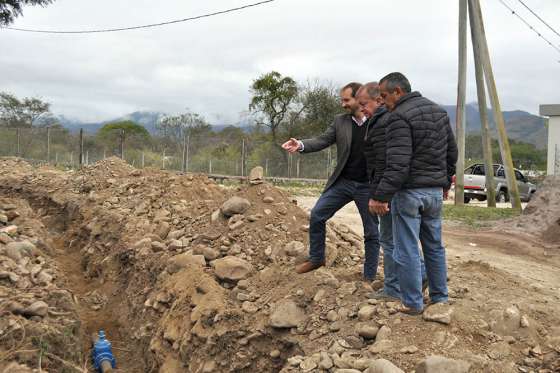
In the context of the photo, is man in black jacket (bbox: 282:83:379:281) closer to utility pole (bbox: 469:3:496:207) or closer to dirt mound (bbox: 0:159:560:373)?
dirt mound (bbox: 0:159:560:373)

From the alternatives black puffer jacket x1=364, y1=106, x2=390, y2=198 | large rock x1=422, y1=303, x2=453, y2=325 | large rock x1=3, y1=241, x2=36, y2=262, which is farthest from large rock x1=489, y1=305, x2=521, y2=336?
large rock x1=3, y1=241, x2=36, y2=262

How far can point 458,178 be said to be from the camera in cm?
1330

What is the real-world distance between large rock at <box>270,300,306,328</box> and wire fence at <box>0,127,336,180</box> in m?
14.1

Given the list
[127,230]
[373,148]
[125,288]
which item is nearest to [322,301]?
[373,148]

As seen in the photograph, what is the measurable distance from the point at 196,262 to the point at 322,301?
1.67 metres

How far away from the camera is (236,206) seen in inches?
226

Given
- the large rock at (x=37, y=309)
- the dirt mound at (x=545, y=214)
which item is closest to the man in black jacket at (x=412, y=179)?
the large rock at (x=37, y=309)

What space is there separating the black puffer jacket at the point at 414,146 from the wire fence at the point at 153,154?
48.7ft

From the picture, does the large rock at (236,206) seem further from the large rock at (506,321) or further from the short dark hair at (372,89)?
the large rock at (506,321)

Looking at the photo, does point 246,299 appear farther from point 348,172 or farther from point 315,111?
point 315,111

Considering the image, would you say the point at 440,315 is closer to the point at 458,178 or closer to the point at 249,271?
the point at 249,271

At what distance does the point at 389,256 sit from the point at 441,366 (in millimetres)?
1085

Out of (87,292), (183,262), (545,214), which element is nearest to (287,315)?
(183,262)

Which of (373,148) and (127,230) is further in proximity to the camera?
(127,230)
